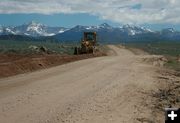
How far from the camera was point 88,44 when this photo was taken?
205 ft

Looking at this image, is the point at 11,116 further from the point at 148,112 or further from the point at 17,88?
the point at 17,88

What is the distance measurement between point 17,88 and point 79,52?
41.6m

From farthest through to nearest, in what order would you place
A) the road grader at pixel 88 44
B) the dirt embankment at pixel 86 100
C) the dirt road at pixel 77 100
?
the road grader at pixel 88 44
the dirt embankment at pixel 86 100
the dirt road at pixel 77 100

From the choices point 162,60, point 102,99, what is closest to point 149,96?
point 102,99

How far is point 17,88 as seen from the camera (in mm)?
21391

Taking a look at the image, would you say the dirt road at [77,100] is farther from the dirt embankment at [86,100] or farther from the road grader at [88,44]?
the road grader at [88,44]

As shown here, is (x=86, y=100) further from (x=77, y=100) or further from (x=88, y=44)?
(x=88, y=44)

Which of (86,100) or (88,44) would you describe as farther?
(88,44)

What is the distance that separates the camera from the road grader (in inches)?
2450

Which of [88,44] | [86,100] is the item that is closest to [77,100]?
[86,100]

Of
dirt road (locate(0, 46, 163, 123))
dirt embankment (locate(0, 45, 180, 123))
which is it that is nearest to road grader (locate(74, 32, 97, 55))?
dirt embankment (locate(0, 45, 180, 123))

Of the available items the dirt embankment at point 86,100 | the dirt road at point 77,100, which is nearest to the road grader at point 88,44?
the dirt embankment at point 86,100

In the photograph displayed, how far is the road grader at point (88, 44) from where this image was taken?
62219 millimetres

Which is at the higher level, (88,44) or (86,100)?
(86,100)
